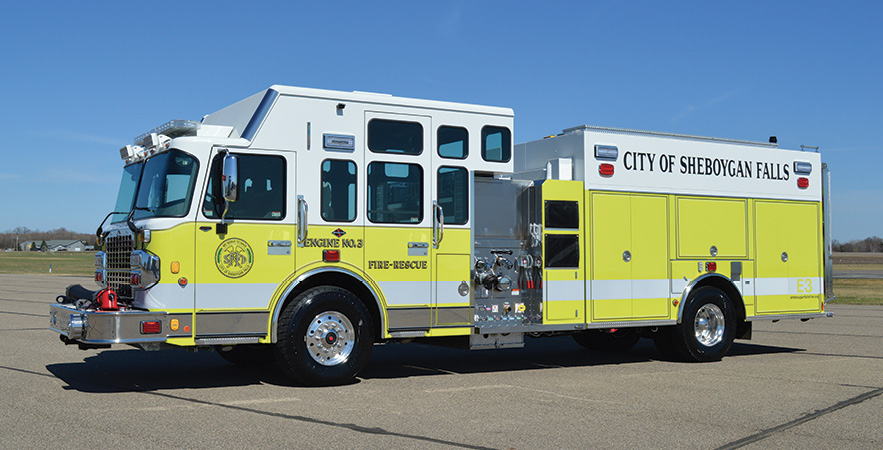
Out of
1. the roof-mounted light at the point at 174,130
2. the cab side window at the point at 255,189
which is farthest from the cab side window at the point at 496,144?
the roof-mounted light at the point at 174,130

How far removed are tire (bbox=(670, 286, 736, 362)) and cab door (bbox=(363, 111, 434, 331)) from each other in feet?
13.5

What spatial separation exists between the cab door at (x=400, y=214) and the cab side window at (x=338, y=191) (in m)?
0.18

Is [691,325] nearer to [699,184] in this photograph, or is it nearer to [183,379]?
[699,184]

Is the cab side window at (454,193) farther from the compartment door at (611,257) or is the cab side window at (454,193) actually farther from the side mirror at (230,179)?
the side mirror at (230,179)

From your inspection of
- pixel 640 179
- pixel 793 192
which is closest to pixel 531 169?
pixel 640 179

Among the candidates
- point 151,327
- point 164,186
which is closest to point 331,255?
point 164,186

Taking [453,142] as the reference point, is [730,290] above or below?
below

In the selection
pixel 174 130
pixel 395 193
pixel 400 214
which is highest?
pixel 174 130

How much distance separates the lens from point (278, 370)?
10422 millimetres

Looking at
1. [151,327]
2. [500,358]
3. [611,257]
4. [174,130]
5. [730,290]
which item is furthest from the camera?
[500,358]

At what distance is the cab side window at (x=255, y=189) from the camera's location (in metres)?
8.54

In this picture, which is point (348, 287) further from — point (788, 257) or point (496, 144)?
point (788, 257)

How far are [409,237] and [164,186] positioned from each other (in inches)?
109

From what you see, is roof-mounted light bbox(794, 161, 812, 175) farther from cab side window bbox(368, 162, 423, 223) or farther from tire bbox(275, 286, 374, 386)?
tire bbox(275, 286, 374, 386)
